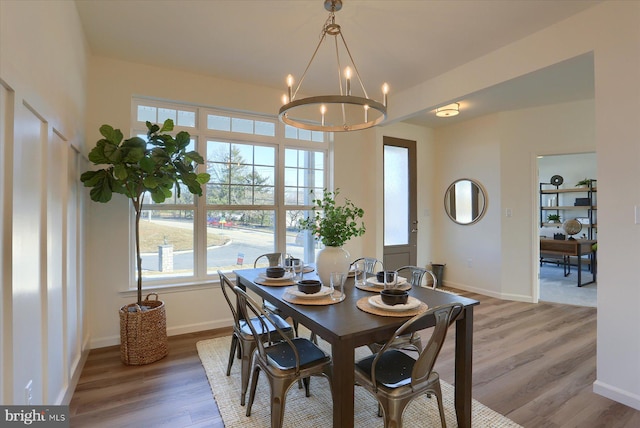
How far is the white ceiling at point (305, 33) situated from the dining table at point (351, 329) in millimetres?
2011

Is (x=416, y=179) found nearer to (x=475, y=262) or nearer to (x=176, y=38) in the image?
(x=475, y=262)

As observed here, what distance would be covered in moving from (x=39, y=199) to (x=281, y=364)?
151 centimetres

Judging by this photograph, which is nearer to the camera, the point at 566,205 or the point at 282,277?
the point at 282,277

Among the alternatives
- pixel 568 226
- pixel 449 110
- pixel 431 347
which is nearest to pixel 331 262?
pixel 431 347

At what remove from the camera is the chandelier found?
1.90m

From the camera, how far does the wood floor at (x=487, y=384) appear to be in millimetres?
1976

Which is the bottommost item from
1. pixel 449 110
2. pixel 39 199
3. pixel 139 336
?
pixel 139 336

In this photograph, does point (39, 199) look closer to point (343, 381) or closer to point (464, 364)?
point (343, 381)

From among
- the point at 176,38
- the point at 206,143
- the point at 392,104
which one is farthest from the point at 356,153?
the point at 176,38

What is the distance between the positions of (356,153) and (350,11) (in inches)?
84.7

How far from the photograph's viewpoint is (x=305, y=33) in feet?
8.52

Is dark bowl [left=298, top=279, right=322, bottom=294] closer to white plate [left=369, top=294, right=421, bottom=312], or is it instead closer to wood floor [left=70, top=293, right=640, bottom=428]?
white plate [left=369, top=294, right=421, bottom=312]

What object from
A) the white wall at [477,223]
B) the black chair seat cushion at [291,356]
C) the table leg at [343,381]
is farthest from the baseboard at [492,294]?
the table leg at [343,381]

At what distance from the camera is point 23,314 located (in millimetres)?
1345
